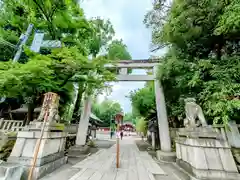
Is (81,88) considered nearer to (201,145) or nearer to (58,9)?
(58,9)

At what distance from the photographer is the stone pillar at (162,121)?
239 inches

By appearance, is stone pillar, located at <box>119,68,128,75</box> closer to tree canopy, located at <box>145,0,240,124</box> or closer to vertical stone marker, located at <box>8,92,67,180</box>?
tree canopy, located at <box>145,0,240,124</box>

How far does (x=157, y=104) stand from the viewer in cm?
686

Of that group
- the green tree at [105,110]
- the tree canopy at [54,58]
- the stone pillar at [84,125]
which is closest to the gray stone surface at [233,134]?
the tree canopy at [54,58]

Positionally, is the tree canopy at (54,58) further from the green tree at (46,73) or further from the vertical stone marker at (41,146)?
the vertical stone marker at (41,146)

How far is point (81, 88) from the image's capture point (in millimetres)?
7281

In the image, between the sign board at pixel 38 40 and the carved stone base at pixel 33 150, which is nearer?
the carved stone base at pixel 33 150

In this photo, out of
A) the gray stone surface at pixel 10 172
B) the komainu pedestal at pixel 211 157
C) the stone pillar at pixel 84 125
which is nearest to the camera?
the gray stone surface at pixel 10 172

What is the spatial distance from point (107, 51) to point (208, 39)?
6684mm

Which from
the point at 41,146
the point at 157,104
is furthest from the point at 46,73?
the point at 157,104

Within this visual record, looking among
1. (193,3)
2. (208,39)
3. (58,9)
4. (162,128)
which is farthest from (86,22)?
(162,128)

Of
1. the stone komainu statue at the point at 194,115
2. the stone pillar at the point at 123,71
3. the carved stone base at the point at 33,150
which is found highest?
the stone pillar at the point at 123,71

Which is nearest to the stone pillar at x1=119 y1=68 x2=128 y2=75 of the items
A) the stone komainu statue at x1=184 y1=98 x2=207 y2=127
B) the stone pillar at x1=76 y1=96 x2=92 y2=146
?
the stone pillar at x1=76 y1=96 x2=92 y2=146

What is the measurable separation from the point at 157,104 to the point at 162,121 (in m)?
0.96
